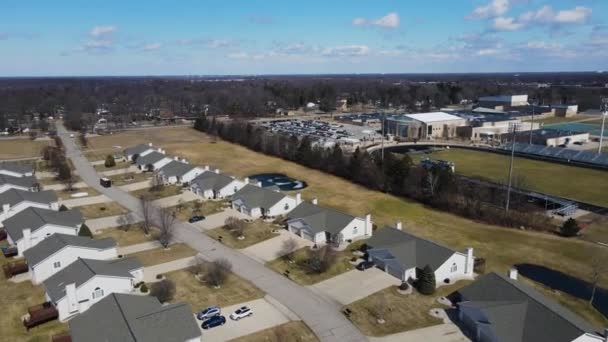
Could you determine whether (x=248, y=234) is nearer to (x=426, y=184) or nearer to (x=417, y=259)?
(x=417, y=259)

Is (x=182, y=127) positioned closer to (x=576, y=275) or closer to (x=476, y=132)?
(x=476, y=132)

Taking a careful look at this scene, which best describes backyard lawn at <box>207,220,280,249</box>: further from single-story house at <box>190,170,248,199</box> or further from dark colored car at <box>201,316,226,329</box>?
dark colored car at <box>201,316,226,329</box>

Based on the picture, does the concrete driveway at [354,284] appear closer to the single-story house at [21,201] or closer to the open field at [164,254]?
the open field at [164,254]

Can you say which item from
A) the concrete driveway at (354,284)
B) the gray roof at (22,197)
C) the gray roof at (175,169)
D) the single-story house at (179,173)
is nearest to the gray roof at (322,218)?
the concrete driveway at (354,284)

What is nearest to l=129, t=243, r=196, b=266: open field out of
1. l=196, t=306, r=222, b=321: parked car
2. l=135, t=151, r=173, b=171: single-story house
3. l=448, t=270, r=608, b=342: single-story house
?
l=196, t=306, r=222, b=321: parked car

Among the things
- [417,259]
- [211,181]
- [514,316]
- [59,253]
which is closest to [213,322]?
[59,253]

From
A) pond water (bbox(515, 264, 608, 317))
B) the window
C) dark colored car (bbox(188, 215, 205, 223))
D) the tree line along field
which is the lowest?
pond water (bbox(515, 264, 608, 317))
